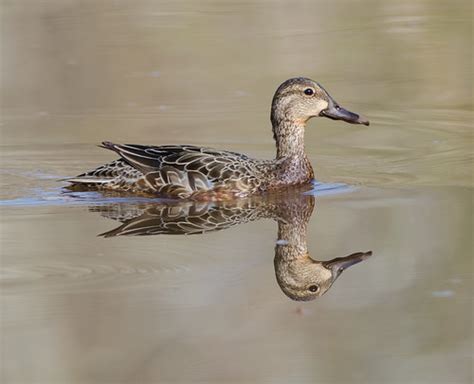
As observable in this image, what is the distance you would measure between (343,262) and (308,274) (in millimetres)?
251

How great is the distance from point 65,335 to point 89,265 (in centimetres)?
123

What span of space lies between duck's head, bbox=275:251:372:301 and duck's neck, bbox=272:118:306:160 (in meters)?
2.61

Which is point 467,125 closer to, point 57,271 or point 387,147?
point 387,147

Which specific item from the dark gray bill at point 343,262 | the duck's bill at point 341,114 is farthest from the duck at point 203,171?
the dark gray bill at point 343,262

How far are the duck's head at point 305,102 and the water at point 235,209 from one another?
0.55 meters

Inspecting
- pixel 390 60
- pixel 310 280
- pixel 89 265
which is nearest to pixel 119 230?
pixel 89 265

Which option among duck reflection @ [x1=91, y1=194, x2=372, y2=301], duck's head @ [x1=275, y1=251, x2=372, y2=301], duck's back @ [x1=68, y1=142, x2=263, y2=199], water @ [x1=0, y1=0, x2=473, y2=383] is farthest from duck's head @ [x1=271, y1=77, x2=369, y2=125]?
duck's head @ [x1=275, y1=251, x2=372, y2=301]

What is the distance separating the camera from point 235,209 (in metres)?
9.51

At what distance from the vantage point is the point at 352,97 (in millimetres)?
13781

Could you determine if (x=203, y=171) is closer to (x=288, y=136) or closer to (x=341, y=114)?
(x=288, y=136)

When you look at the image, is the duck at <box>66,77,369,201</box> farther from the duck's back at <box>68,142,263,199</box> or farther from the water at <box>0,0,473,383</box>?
the water at <box>0,0,473,383</box>

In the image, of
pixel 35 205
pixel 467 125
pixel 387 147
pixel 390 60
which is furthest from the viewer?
pixel 390 60

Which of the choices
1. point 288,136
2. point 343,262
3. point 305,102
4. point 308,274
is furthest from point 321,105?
point 308,274

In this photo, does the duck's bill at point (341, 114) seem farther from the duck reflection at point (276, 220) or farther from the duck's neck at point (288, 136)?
the duck reflection at point (276, 220)
